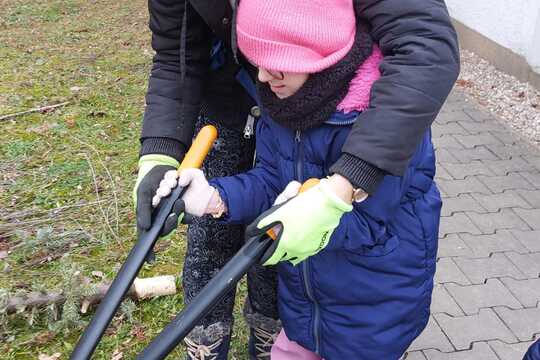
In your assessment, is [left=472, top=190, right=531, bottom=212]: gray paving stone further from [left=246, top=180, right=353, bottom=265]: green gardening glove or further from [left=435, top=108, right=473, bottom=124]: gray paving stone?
[left=246, top=180, right=353, bottom=265]: green gardening glove

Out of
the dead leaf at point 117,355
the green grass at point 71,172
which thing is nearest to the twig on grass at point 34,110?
the green grass at point 71,172

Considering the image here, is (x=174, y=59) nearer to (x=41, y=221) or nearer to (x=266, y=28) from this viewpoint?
(x=266, y=28)

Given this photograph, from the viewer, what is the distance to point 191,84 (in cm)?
189

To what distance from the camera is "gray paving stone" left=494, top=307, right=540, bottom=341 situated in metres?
2.80

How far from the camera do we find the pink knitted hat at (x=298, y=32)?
1451 mm

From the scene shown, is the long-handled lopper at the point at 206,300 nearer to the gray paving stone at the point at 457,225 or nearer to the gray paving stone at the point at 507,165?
the gray paving stone at the point at 457,225

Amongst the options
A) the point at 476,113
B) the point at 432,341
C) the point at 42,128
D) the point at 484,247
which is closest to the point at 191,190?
the point at 432,341

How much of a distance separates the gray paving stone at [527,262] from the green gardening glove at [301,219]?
207 centimetres

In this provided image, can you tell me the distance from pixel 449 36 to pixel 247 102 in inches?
28.2

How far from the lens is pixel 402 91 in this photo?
1.41 metres

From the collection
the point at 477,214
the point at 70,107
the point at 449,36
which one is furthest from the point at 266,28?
the point at 70,107

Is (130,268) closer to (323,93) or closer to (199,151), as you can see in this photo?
(199,151)

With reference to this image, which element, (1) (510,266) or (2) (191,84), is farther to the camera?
(1) (510,266)

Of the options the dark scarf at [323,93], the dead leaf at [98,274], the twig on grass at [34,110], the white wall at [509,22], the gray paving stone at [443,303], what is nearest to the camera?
the dark scarf at [323,93]
